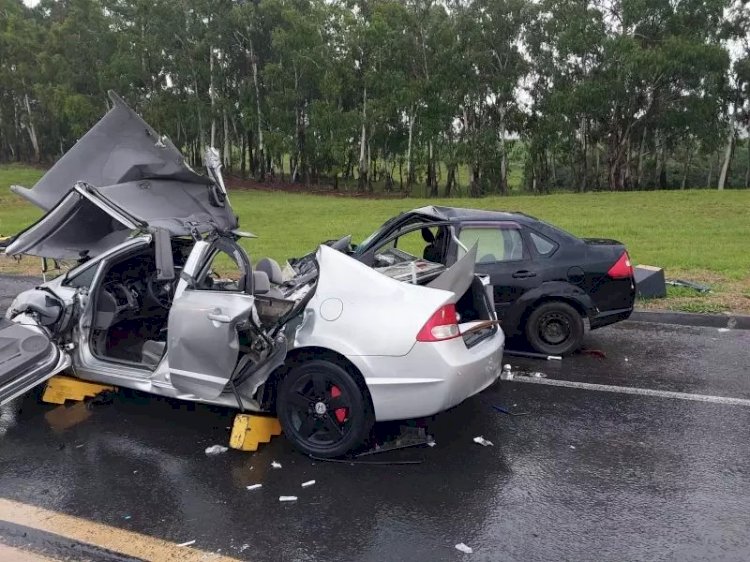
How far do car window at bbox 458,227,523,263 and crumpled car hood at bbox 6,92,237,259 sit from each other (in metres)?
2.57

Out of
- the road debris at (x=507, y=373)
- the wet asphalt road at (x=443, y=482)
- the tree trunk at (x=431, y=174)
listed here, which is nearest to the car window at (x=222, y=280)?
the wet asphalt road at (x=443, y=482)

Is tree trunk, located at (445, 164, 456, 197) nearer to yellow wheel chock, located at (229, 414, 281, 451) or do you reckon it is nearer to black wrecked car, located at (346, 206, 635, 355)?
black wrecked car, located at (346, 206, 635, 355)

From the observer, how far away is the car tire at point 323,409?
13.5ft

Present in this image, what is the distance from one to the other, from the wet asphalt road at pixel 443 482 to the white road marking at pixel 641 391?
13 cm

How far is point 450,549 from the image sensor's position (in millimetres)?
3203

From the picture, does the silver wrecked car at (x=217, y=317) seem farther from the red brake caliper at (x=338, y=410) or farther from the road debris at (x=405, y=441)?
the road debris at (x=405, y=441)

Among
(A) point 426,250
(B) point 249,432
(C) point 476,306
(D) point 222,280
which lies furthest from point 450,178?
(B) point 249,432

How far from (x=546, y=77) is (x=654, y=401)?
4009 cm

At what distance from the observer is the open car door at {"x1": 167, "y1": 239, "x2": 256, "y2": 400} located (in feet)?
13.5

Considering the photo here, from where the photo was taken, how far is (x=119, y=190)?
4840 millimetres

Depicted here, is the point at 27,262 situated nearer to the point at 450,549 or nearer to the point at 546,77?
the point at 450,549

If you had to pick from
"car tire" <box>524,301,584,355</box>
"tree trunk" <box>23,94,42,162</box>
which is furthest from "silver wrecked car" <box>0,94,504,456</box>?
"tree trunk" <box>23,94,42,162</box>

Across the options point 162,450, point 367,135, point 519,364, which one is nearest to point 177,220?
point 162,450

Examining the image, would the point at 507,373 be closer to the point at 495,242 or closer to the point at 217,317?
the point at 495,242
